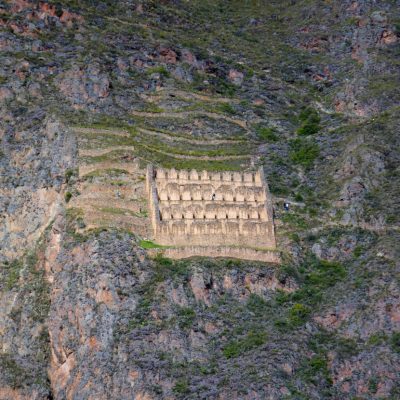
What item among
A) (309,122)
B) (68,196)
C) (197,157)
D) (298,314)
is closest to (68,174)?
(68,196)

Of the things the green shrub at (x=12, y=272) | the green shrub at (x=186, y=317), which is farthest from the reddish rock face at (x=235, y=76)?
the green shrub at (x=186, y=317)

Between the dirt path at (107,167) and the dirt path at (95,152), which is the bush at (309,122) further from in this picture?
the dirt path at (107,167)

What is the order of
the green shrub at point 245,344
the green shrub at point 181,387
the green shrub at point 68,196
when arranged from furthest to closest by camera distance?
the green shrub at point 68,196
the green shrub at point 245,344
the green shrub at point 181,387

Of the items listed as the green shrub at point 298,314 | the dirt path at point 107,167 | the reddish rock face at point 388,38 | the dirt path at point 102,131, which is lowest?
the green shrub at point 298,314

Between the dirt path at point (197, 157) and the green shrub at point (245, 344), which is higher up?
the dirt path at point (197, 157)

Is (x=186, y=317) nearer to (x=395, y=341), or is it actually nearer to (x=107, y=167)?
(x=395, y=341)
